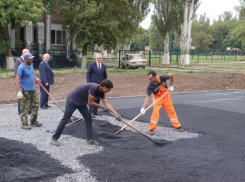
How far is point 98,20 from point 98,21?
0.11 m

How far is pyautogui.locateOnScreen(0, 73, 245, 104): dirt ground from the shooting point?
14.1m

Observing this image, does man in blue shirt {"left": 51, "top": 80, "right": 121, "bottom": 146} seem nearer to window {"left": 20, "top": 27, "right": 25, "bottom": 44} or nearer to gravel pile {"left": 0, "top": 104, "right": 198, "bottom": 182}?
gravel pile {"left": 0, "top": 104, "right": 198, "bottom": 182}

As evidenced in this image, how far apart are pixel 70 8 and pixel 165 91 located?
22049 millimetres

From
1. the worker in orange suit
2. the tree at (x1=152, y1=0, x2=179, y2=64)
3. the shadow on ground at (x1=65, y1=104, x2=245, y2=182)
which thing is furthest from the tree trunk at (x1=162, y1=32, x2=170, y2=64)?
the worker in orange suit

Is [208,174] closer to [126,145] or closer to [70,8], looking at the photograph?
[126,145]

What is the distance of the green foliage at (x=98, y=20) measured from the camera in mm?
27025

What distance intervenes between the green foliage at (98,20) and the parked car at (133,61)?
6.14ft

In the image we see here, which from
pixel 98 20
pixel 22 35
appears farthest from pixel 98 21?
pixel 22 35

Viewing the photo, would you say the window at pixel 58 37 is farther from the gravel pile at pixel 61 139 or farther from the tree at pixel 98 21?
the gravel pile at pixel 61 139

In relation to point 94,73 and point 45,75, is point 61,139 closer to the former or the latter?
point 94,73

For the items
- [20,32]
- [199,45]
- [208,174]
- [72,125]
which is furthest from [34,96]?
[199,45]

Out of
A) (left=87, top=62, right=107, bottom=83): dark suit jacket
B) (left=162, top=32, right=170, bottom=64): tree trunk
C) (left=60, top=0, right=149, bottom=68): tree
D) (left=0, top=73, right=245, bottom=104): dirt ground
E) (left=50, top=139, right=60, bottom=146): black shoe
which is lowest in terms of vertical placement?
(left=50, top=139, right=60, bottom=146): black shoe

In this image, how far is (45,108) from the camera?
35.5ft

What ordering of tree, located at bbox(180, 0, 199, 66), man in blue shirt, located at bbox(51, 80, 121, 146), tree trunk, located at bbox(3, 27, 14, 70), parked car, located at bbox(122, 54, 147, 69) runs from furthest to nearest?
tree, located at bbox(180, 0, 199, 66) → parked car, located at bbox(122, 54, 147, 69) → tree trunk, located at bbox(3, 27, 14, 70) → man in blue shirt, located at bbox(51, 80, 121, 146)
